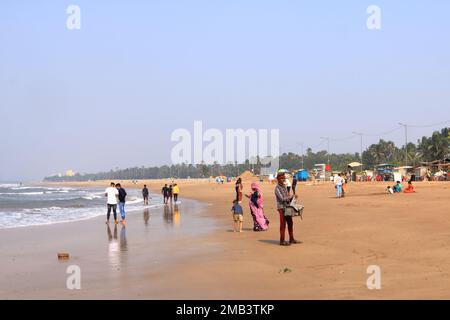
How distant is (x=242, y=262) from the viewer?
29.4 feet

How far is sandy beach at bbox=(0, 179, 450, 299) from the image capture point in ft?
21.6

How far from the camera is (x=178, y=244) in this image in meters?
12.4

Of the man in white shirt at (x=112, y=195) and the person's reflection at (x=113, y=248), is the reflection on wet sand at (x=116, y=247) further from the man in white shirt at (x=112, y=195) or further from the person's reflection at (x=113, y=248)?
the man in white shirt at (x=112, y=195)

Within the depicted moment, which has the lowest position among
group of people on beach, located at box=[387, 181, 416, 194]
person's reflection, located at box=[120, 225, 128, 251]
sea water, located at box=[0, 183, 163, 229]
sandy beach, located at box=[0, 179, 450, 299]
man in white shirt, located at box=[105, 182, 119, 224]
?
sea water, located at box=[0, 183, 163, 229]

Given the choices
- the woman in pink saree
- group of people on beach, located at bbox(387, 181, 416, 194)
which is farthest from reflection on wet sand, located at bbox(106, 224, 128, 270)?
group of people on beach, located at bbox(387, 181, 416, 194)

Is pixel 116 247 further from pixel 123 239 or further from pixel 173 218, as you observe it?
pixel 173 218

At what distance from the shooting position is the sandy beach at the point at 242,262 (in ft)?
21.6

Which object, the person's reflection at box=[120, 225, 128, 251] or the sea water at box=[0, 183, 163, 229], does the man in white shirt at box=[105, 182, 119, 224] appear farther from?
the sea water at box=[0, 183, 163, 229]

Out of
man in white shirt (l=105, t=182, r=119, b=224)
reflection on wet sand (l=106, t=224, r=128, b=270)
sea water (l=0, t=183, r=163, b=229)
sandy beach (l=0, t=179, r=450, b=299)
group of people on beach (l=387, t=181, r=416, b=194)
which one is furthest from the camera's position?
group of people on beach (l=387, t=181, r=416, b=194)

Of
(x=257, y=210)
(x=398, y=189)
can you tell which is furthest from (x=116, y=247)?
(x=398, y=189)

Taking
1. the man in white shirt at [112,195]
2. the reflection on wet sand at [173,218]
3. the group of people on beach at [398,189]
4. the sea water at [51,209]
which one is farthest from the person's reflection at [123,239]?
the group of people on beach at [398,189]
